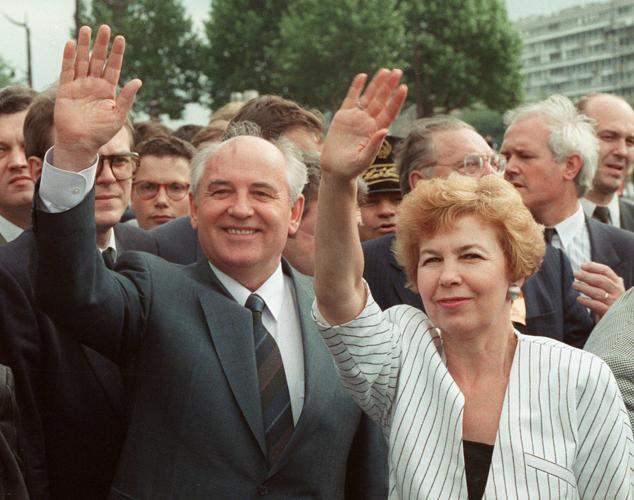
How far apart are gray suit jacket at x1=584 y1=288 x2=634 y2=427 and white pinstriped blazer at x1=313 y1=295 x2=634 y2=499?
24 cm

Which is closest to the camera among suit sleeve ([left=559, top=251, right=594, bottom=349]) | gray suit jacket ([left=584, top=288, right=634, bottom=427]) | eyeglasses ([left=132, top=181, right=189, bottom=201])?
gray suit jacket ([left=584, top=288, right=634, bottom=427])

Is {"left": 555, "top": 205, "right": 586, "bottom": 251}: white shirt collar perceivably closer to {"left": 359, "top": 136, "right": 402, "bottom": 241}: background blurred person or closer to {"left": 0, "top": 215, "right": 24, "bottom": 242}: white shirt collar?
{"left": 359, "top": 136, "right": 402, "bottom": 241}: background blurred person

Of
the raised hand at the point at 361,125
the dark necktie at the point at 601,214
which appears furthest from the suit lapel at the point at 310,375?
the dark necktie at the point at 601,214

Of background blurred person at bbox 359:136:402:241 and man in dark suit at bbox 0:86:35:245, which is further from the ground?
man in dark suit at bbox 0:86:35:245

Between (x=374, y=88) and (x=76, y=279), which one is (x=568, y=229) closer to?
(x=374, y=88)

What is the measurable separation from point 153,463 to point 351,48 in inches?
1944

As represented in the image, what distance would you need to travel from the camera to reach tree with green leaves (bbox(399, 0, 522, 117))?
2036 inches

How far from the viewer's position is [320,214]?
9.96 ft

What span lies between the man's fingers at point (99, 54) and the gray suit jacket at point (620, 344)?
1713mm

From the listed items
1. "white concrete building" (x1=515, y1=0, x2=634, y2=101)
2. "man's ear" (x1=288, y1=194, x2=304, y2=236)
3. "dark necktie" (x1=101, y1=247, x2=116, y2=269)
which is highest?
"man's ear" (x1=288, y1=194, x2=304, y2=236)

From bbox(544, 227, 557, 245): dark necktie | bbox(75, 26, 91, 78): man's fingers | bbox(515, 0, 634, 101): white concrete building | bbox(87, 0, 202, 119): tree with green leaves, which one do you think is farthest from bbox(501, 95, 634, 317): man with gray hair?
bbox(515, 0, 634, 101): white concrete building

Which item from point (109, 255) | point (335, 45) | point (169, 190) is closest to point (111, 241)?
point (109, 255)

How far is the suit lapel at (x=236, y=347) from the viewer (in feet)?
11.1

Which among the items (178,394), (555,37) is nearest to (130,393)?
(178,394)
